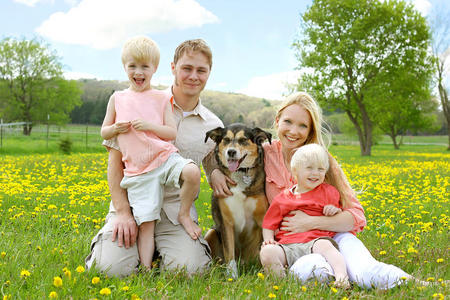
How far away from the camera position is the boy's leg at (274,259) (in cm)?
340

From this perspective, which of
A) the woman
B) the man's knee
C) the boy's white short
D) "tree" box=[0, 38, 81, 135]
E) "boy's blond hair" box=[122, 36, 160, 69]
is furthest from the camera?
"tree" box=[0, 38, 81, 135]

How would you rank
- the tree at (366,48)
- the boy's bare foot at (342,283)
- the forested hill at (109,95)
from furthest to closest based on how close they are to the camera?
the forested hill at (109,95) < the tree at (366,48) < the boy's bare foot at (342,283)

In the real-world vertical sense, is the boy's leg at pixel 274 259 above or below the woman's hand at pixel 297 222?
below

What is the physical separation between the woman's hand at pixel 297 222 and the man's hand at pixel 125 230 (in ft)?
4.70

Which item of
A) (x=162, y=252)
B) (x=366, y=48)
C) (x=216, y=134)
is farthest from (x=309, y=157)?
(x=366, y=48)

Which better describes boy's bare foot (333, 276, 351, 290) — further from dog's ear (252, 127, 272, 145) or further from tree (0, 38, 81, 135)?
tree (0, 38, 81, 135)

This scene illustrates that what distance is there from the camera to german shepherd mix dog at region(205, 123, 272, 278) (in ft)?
13.2

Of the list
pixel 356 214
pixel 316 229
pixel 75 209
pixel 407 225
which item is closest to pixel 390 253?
pixel 356 214

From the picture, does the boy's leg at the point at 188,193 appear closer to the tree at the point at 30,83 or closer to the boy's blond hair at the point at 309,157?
the boy's blond hair at the point at 309,157

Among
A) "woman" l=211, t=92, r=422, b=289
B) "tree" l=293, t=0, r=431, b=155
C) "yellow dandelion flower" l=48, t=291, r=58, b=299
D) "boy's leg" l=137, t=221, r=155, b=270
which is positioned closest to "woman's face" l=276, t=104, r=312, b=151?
"woman" l=211, t=92, r=422, b=289

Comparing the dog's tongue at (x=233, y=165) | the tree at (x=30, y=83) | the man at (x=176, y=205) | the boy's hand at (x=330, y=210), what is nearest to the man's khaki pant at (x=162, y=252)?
the man at (x=176, y=205)

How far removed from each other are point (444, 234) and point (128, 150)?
14.0ft

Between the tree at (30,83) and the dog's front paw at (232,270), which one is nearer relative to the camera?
the dog's front paw at (232,270)

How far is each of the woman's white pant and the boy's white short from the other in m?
1.34
